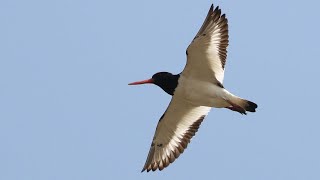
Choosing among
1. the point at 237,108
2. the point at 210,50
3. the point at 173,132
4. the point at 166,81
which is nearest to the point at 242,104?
the point at 237,108

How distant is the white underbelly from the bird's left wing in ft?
2.92

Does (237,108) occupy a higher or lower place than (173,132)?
higher

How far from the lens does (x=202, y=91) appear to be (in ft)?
52.2

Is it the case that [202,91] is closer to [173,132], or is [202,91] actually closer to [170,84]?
[170,84]

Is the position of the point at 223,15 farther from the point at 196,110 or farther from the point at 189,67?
the point at 196,110

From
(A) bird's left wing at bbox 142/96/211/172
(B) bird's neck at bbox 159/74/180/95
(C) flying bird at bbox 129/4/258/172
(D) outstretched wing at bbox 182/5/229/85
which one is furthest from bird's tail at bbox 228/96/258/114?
(A) bird's left wing at bbox 142/96/211/172

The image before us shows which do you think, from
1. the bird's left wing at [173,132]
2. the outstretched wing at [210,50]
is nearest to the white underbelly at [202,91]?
the outstretched wing at [210,50]

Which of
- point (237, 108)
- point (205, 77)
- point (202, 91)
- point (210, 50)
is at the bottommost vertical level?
point (237, 108)

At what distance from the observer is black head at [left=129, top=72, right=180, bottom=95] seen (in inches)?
631

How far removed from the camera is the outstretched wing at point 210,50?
15.6m

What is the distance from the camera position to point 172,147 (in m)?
17.0

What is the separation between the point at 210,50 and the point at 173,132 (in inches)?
92.3

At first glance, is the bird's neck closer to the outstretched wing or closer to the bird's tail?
the outstretched wing

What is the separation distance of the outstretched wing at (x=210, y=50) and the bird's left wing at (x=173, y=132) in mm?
1181
